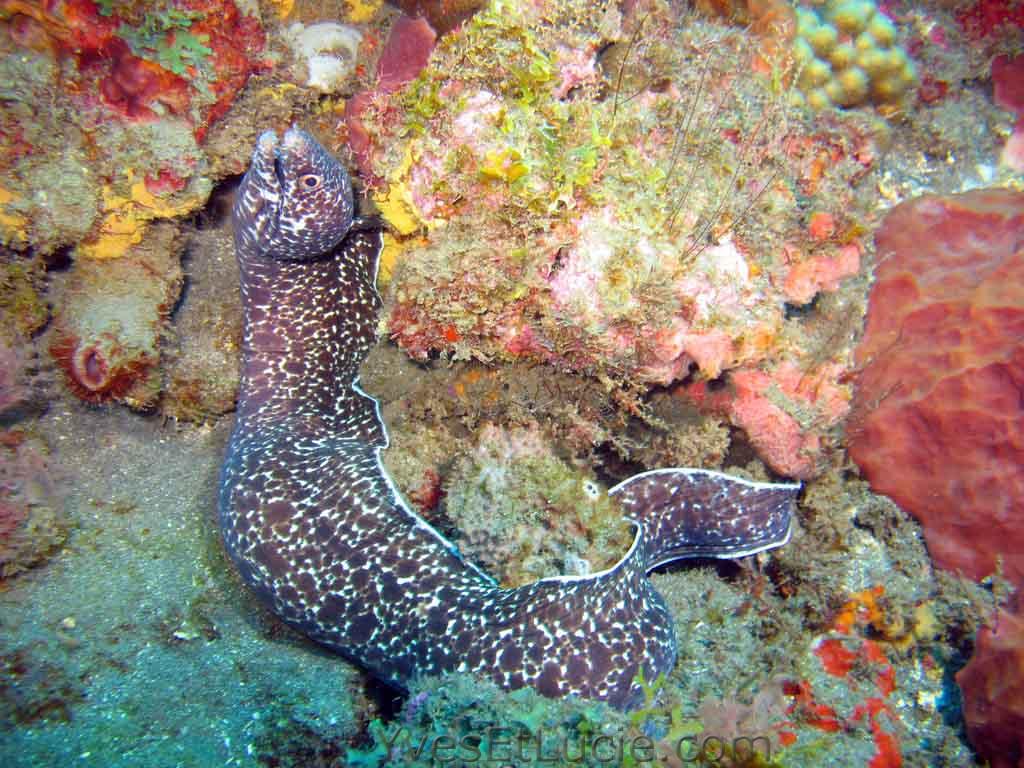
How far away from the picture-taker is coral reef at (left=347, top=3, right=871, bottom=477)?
3.72 m

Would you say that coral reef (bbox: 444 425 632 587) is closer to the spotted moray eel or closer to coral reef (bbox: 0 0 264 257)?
the spotted moray eel

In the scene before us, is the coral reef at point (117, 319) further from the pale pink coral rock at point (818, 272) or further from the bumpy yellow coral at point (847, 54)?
the bumpy yellow coral at point (847, 54)

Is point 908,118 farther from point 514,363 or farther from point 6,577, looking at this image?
point 6,577

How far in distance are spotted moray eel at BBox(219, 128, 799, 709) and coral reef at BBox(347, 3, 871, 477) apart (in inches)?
23.9

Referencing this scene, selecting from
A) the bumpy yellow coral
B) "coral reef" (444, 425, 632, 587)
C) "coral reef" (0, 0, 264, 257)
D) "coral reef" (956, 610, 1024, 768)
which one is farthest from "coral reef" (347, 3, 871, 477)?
"coral reef" (956, 610, 1024, 768)

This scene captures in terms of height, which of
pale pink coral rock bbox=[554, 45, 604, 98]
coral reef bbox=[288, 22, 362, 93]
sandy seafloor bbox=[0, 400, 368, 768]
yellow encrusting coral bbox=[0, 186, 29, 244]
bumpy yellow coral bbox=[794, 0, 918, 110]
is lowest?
sandy seafloor bbox=[0, 400, 368, 768]

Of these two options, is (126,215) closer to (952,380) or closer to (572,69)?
(572,69)

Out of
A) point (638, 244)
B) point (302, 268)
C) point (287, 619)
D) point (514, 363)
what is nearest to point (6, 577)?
point (287, 619)

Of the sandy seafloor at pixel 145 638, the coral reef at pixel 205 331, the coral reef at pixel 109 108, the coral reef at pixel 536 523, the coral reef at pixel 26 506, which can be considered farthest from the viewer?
the coral reef at pixel 205 331

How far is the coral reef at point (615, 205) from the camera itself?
3725 millimetres

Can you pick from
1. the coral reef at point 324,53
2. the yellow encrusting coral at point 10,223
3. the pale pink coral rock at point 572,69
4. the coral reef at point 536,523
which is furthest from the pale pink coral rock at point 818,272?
the yellow encrusting coral at point 10,223

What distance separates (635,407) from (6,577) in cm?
492

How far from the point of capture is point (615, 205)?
3.78m

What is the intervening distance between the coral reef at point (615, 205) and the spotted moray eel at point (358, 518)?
1.99ft
